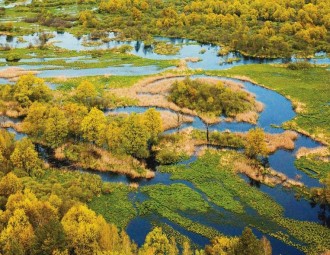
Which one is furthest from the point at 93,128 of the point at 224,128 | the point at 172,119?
the point at 224,128

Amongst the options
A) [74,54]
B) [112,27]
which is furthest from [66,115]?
[112,27]

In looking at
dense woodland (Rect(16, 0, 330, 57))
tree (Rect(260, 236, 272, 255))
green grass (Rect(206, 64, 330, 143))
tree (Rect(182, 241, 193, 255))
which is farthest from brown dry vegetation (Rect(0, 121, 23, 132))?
dense woodland (Rect(16, 0, 330, 57))

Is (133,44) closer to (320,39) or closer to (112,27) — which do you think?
(112,27)

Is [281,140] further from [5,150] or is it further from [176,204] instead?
[5,150]

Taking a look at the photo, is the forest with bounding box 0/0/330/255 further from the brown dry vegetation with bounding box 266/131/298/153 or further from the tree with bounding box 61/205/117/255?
the brown dry vegetation with bounding box 266/131/298/153

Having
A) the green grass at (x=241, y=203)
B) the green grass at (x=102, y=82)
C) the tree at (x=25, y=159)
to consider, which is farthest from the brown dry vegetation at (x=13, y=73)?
the green grass at (x=241, y=203)

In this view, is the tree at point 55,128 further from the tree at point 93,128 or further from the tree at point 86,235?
the tree at point 86,235

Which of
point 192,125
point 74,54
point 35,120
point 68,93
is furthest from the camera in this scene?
point 74,54
